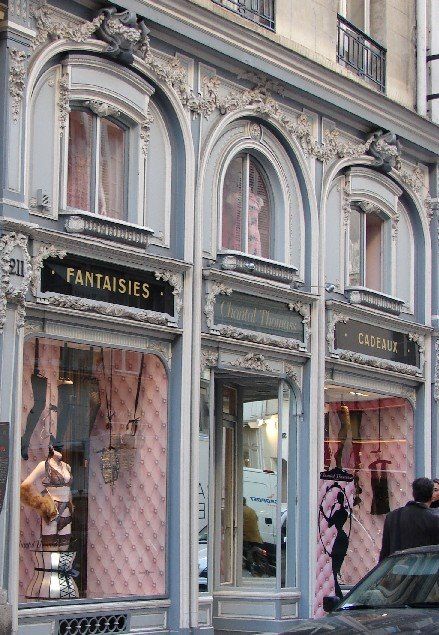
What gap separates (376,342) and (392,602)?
33.2 feet

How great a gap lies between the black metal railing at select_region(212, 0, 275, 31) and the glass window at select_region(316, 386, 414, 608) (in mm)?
5074

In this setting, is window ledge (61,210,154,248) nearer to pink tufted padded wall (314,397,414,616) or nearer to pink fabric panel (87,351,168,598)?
pink fabric panel (87,351,168,598)

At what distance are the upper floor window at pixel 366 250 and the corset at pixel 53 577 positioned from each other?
22.4 feet

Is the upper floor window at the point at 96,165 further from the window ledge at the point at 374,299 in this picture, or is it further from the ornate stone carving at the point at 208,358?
the window ledge at the point at 374,299

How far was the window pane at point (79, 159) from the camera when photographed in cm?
1522

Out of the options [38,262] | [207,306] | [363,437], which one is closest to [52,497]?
[38,262]

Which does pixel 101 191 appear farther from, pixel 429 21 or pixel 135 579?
pixel 429 21

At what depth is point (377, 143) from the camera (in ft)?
65.8

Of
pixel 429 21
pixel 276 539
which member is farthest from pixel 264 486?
pixel 429 21

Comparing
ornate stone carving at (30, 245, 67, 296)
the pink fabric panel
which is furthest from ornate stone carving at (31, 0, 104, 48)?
the pink fabric panel

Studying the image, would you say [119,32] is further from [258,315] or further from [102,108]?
[258,315]

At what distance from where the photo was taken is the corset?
1422 cm

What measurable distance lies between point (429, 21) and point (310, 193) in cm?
497

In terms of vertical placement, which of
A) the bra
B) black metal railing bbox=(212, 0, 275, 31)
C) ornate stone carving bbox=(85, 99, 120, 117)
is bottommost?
A: the bra
